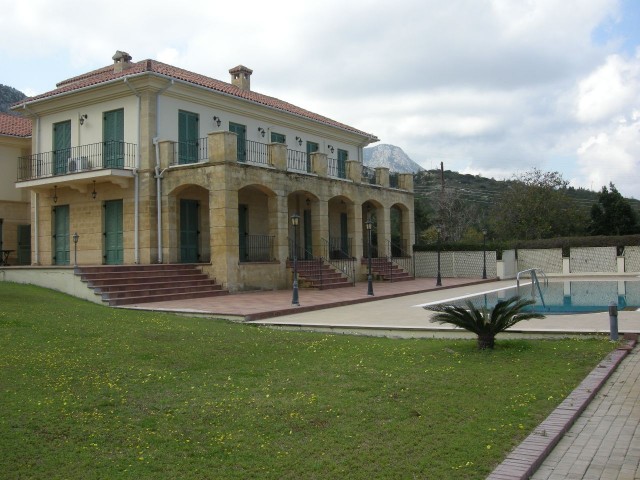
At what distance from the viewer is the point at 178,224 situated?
22922mm

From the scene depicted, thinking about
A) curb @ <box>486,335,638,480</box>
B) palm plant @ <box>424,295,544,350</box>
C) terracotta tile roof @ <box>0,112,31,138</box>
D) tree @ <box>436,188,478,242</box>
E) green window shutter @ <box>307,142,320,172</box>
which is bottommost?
curb @ <box>486,335,638,480</box>

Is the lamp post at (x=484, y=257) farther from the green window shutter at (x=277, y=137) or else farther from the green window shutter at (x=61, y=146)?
the green window shutter at (x=61, y=146)

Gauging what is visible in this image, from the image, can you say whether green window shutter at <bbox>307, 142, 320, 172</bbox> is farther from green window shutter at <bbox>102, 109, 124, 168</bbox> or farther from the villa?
green window shutter at <bbox>102, 109, 124, 168</bbox>

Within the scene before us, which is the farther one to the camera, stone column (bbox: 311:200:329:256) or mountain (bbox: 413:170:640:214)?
mountain (bbox: 413:170:640:214)

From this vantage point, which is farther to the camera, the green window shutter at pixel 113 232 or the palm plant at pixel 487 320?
the green window shutter at pixel 113 232

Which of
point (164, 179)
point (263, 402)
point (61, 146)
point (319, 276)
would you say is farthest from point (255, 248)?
point (263, 402)

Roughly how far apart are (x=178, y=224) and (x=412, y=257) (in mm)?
15375

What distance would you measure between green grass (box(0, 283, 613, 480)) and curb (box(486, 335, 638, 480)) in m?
0.12

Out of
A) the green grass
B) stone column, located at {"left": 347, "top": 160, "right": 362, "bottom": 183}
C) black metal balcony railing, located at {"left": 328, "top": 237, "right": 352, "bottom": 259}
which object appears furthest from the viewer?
black metal balcony railing, located at {"left": 328, "top": 237, "right": 352, "bottom": 259}

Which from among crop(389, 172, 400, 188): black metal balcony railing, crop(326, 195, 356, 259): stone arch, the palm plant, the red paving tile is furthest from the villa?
the palm plant

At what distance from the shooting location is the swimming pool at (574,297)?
18531mm

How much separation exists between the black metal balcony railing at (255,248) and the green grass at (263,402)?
48.2 feet

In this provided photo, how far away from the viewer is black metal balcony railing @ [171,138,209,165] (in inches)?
912

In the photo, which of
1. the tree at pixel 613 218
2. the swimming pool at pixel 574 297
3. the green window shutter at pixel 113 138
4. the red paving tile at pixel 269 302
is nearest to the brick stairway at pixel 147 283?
the red paving tile at pixel 269 302
